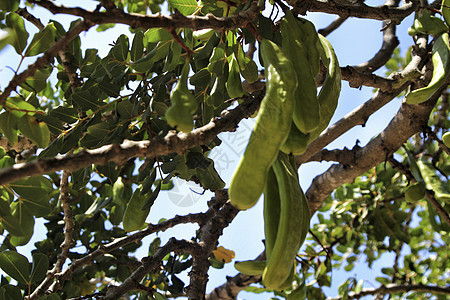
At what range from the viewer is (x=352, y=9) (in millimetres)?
1303

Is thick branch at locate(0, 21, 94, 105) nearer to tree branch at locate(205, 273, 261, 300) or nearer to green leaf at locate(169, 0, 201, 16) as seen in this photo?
green leaf at locate(169, 0, 201, 16)

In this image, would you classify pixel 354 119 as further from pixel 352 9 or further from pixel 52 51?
pixel 52 51

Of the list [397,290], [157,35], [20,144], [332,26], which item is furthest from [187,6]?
[397,290]

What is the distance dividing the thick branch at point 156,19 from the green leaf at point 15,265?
79cm

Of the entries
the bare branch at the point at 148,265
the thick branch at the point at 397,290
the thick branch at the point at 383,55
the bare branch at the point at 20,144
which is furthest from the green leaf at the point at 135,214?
the thick branch at the point at 397,290

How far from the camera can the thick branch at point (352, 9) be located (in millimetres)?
1163

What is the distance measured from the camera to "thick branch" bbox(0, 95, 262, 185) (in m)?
0.69

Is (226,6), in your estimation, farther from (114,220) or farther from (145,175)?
(114,220)

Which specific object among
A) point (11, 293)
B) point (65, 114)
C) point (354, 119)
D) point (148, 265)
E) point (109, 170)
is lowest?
point (11, 293)

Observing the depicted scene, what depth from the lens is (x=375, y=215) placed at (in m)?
2.68

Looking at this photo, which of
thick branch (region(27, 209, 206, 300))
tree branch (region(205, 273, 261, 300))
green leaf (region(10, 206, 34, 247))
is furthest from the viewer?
tree branch (region(205, 273, 261, 300))

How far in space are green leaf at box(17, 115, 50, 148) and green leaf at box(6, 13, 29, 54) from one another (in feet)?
0.55

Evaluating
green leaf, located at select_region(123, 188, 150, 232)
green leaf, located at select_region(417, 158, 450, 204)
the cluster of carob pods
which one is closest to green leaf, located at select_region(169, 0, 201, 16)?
the cluster of carob pods

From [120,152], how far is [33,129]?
40 cm
